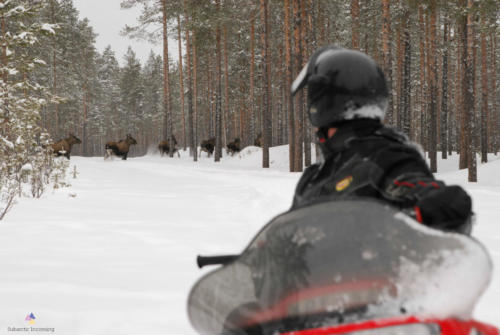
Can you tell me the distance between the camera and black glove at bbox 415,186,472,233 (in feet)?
3.28

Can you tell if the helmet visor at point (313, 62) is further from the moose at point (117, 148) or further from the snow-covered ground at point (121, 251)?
the moose at point (117, 148)

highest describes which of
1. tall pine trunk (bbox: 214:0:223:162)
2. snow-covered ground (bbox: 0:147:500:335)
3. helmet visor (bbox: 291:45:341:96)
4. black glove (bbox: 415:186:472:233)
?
tall pine trunk (bbox: 214:0:223:162)

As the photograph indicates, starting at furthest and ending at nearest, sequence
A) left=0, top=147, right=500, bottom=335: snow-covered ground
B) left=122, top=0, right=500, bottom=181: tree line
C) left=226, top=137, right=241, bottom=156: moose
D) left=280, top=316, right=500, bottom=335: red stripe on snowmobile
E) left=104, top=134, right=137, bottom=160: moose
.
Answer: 1. left=226, top=137, right=241, bottom=156: moose
2. left=104, top=134, right=137, bottom=160: moose
3. left=122, top=0, right=500, bottom=181: tree line
4. left=0, top=147, right=500, bottom=335: snow-covered ground
5. left=280, top=316, right=500, bottom=335: red stripe on snowmobile

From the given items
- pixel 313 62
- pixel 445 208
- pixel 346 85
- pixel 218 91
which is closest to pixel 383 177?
pixel 445 208

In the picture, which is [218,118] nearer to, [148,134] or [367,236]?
[367,236]

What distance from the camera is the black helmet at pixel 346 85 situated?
151cm

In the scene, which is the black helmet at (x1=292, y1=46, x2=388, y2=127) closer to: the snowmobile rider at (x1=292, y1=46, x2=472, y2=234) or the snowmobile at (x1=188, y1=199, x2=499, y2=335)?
the snowmobile rider at (x1=292, y1=46, x2=472, y2=234)

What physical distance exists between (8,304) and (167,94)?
2941 centimetres

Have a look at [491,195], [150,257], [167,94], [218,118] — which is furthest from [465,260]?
[167,94]

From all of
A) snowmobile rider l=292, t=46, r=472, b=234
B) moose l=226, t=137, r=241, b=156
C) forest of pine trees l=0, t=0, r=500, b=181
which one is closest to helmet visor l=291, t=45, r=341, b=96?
snowmobile rider l=292, t=46, r=472, b=234

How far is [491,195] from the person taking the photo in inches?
345

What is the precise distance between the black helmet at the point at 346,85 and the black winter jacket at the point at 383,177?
0.18ft

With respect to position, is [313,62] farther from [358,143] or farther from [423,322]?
[423,322]

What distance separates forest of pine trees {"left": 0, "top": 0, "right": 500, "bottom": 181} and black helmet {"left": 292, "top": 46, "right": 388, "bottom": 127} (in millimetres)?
8094
